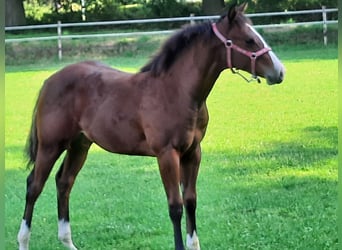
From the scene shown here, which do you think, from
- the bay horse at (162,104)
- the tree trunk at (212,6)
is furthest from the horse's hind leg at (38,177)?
the tree trunk at (212,6)

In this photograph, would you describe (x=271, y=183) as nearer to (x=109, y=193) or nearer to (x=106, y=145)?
(x=109, y=193)

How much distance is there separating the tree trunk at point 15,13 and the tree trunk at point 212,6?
4.52 ft

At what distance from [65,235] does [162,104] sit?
0.88 m

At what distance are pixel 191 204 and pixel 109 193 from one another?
131cm

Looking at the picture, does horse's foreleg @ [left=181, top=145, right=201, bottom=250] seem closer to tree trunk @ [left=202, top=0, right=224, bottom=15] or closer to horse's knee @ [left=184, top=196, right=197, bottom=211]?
horse's knee @ [left=184, top=196, right=197, bottom=211]

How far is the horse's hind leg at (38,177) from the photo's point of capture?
285cm

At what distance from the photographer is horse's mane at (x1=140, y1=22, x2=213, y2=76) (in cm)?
254

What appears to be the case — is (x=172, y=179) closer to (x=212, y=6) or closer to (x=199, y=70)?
(x=199, y=70)

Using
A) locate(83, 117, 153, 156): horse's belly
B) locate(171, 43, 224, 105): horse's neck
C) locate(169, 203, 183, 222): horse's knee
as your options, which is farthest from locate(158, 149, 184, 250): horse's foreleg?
locate(171, 43, 224, 105): horse's neck

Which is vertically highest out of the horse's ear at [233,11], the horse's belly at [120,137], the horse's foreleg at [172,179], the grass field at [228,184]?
the horse's ear at [233,11]

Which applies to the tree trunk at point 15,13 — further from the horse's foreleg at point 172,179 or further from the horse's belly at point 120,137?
the horse's foreleg at point 172,179

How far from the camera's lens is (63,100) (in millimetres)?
2850

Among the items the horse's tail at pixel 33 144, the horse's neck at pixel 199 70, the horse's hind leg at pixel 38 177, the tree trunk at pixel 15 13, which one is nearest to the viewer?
the horse's neck at pixel 199 70

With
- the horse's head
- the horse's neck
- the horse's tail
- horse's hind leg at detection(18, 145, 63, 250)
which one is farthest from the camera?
the horse's tail
